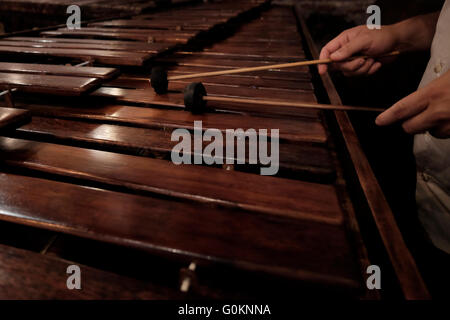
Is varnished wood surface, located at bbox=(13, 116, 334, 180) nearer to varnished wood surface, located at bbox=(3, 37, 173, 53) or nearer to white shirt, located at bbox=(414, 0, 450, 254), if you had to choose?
white shirt, located at bbox=(414, 0, 450, 254)

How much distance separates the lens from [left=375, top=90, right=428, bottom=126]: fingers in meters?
1.25

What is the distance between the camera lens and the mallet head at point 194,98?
1.73 metres

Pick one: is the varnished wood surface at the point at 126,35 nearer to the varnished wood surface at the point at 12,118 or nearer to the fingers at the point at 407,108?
the varnished wood surface at the point at 12,118

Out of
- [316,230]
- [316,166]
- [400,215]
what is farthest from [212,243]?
[400,215]

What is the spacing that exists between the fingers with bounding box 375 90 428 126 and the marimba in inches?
10.4

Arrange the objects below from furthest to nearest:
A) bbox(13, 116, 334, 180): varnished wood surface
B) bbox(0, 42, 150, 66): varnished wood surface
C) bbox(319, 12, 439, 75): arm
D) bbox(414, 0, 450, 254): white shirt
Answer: bbox(0, 42, 150, 66): varnished wood surface < bbox(319, 12, 439, 75): arm < bbox(414, 0, 450, 254): white shirt < bbox(13, 116, 334, 180): varnished wood surface

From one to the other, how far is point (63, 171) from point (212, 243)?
2.62 feet

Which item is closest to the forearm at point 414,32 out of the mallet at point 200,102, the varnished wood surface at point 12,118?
the mallet at point 200,102

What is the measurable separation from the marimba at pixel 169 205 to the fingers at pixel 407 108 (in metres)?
0.26

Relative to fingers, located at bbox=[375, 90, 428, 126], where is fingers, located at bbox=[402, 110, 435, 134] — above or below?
below

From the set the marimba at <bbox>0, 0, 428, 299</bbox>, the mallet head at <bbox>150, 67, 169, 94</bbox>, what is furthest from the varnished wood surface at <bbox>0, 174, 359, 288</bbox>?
the mallet head at <bbox>150, 67, 169, 94</bbox>

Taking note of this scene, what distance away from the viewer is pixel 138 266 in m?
1.13

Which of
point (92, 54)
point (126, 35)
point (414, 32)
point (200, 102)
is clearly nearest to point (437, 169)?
point (414, 32)
